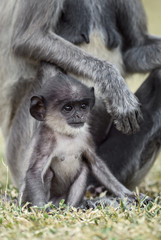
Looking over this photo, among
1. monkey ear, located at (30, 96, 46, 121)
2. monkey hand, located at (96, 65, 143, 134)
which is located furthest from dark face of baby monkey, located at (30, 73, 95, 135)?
monkey hand, located at (96, 65, 143, 134)

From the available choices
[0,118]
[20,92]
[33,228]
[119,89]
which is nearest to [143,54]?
[119,89]

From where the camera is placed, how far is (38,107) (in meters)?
3.47

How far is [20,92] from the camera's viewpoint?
A: 441 centimetres

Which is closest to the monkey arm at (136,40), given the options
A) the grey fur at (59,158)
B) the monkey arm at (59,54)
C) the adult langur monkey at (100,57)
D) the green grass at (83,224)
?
the adult langur monkey at (100,57)

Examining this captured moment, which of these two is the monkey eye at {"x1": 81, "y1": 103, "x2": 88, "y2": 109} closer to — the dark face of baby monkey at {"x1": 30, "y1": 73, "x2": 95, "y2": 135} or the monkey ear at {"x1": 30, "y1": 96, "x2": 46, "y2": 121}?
the dark face of baby monkey at {"x1": 30, "y1": 73, "x2": 95, "y2": 135}

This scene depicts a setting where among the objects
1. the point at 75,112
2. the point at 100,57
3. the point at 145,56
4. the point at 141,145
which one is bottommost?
the point at 141,145

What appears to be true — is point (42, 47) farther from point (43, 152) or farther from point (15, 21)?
point (43, 152)

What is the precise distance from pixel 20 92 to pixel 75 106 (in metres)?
1.17

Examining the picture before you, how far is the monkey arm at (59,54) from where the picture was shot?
3.83 meters

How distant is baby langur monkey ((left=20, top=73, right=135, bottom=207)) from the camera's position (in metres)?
3.37

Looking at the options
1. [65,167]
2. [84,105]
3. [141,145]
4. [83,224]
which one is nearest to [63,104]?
[84,105]

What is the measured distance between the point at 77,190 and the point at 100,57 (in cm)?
137

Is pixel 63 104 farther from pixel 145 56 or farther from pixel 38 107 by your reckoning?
pixel 145 56

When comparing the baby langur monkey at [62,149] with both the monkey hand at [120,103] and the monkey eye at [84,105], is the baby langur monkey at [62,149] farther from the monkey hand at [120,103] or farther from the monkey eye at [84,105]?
the monkey hand at [120,103]
